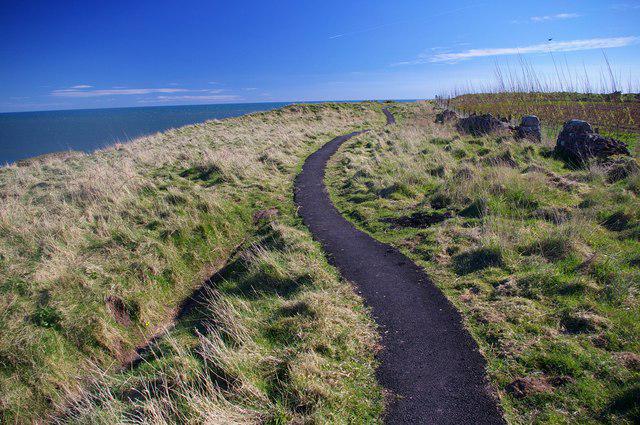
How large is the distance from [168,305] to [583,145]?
17.4 m

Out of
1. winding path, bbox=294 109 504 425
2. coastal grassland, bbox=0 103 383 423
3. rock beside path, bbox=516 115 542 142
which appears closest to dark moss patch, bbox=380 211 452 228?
winding path, bbox=294 109 504 425

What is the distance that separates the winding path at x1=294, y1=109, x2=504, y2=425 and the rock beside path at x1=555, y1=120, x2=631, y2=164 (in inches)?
449

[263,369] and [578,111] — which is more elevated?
[578,111]

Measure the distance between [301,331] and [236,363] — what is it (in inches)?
47.8

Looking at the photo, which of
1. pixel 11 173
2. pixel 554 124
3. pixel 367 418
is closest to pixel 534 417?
pixel 367 418

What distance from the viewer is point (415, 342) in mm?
5691

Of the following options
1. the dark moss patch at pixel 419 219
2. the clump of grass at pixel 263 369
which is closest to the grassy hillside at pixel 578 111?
the dark moss patch at pixel 419 219

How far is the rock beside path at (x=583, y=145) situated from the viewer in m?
14.8

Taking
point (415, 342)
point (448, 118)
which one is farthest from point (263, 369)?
point (448, 118)

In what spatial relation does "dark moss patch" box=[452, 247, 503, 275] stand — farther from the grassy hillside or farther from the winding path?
the grassy hillside

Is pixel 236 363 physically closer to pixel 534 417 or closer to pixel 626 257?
pixel 534 417

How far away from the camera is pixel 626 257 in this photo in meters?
7.19

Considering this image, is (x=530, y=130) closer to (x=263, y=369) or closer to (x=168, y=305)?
(x=168, y=305)

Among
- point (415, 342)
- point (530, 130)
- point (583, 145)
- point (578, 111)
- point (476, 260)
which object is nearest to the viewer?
point (415, 342)
